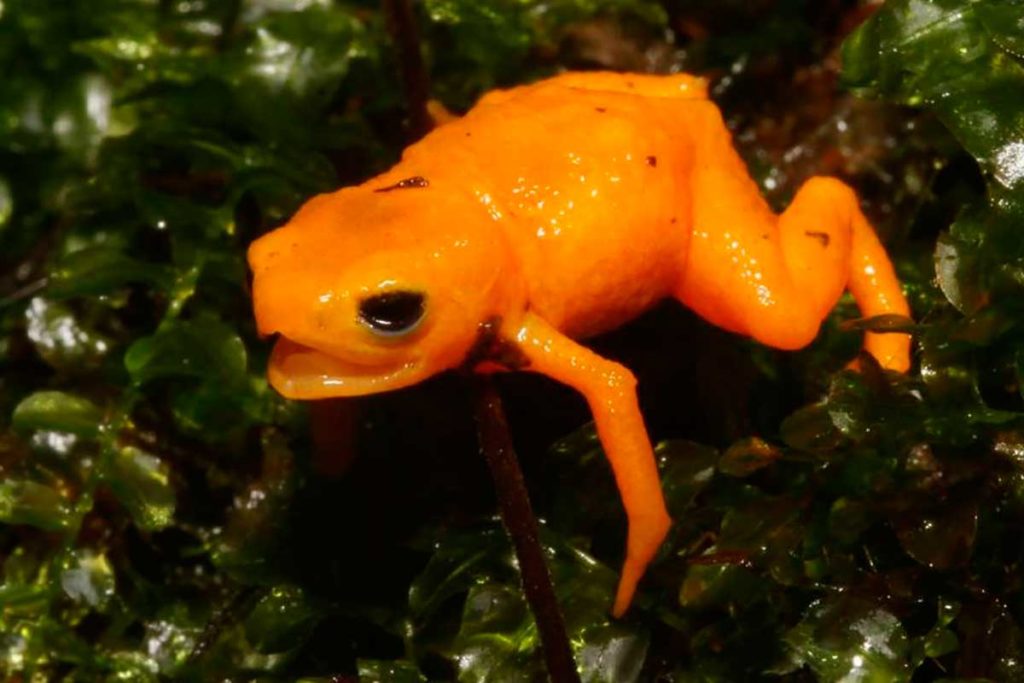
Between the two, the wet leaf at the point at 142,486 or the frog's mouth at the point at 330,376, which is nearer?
the frog's mouth at the point at 330,376

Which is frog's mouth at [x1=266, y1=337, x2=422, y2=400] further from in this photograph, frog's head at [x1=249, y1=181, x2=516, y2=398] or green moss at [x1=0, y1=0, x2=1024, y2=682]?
green moss at [x1=0, y1=0, x2=1024, y2=682]

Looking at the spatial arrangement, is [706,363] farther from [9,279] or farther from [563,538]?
[9,279]

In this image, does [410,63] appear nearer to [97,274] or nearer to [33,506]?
[97,274]

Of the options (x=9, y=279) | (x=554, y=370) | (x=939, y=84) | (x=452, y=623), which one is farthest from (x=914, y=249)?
(x=9, y=279)

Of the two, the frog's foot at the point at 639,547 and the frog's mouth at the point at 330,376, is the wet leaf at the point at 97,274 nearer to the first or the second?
the frog's mouth at the point at 330,376

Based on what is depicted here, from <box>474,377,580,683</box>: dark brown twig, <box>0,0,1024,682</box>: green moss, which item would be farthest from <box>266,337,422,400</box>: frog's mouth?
<box>0,0,1024,682</box>: green moss

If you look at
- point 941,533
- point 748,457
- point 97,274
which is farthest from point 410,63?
point 941,533

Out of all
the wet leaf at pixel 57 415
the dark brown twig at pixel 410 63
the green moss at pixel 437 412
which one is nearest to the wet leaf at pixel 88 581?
the green moss at pixel 437 412
